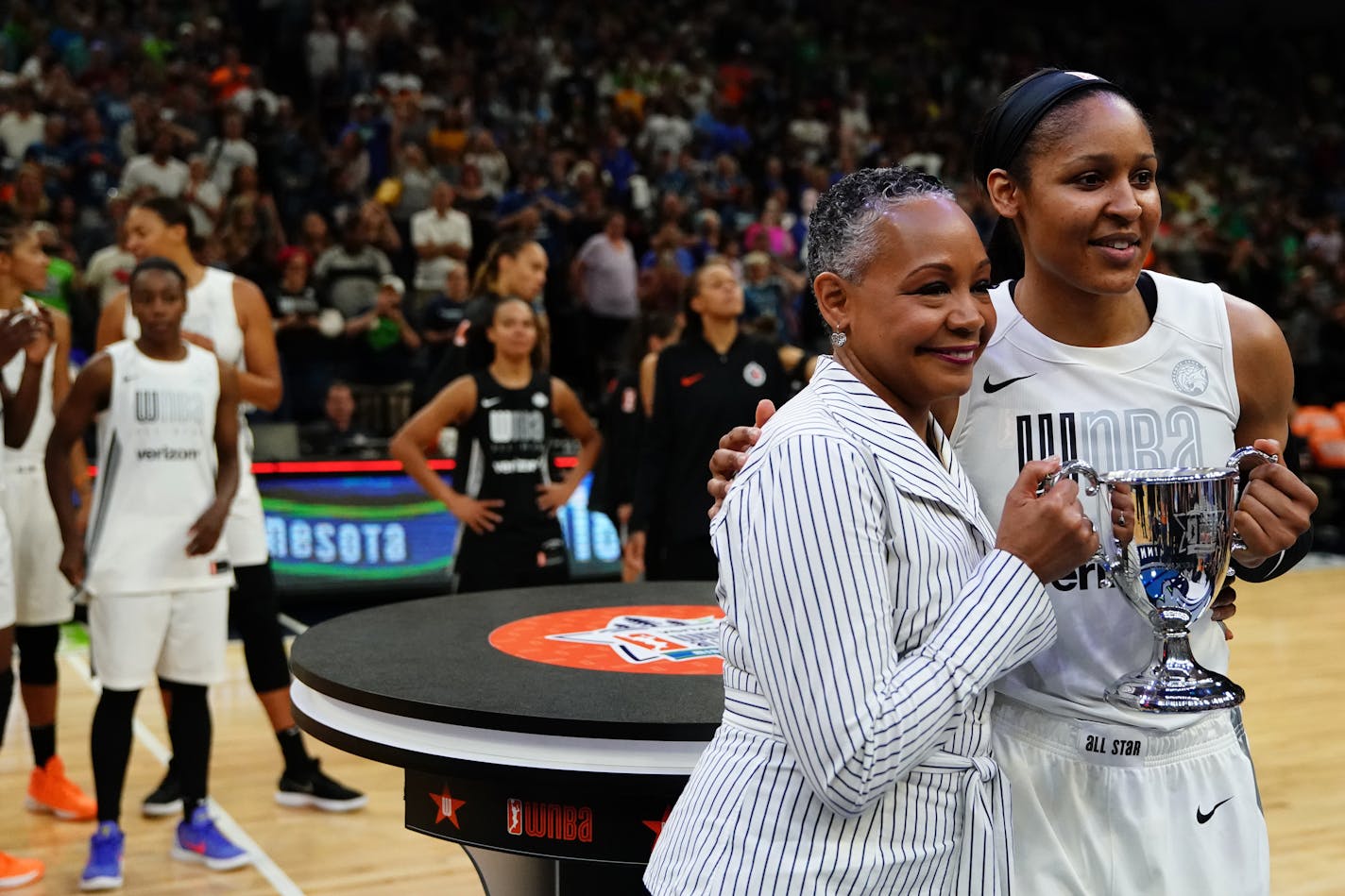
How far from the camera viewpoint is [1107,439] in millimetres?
1563

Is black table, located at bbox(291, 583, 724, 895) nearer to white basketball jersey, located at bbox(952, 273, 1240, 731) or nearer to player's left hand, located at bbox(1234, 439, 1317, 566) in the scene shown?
white basketball jersey, located at bbox(952, 273, 1240, 731)

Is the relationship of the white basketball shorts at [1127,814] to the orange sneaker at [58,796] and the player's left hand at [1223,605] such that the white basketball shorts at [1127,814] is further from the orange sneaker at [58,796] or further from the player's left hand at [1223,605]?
the orange sneaker at [58,796]

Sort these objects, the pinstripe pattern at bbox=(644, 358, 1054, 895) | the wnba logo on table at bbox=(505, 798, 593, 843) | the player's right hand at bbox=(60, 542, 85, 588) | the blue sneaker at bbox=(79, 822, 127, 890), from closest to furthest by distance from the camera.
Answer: the pinstripe pattern at bbox=(644, 358, 1054, 895), the wnba logo on table at bbox=(505, 798, 593, 843), the blue sneaker at bbox=(79, 822, 127, 890), the player's right hand at bbox=(60, 542, 85, 588)

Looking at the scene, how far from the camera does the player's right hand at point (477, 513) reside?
14.1 ft

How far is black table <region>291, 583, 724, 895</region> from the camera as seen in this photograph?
1979 mm

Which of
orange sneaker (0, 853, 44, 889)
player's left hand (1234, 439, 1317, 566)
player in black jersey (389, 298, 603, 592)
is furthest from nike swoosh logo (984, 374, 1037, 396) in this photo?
orange sneaker (0, 853, 44, 889)

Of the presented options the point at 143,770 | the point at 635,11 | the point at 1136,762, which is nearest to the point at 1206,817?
the point at 1136,762

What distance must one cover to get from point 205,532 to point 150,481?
203mm

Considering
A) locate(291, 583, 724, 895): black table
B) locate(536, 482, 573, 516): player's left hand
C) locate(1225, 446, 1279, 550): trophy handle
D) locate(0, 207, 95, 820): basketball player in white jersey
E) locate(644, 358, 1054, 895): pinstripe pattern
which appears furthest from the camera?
locate(536, 482, 573, 516): player's left hand

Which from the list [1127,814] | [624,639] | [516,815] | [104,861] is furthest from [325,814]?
[1127,814]

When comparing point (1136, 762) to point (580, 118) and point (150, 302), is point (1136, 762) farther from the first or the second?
point (580, 118)

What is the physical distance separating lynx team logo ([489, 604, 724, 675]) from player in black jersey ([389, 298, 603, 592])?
138 cm

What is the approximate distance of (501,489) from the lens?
4.36 meters

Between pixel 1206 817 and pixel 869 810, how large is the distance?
0.46 metres
